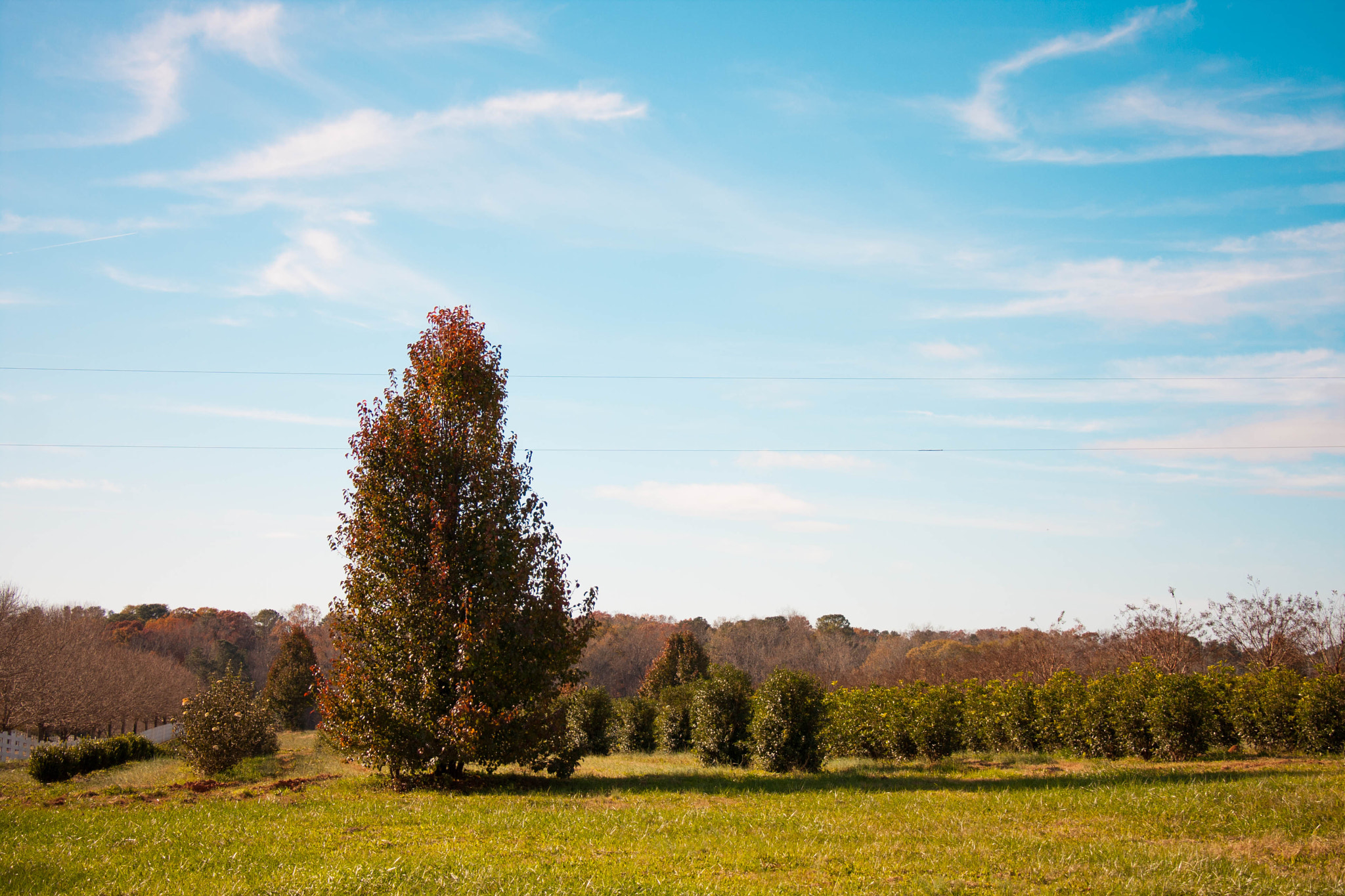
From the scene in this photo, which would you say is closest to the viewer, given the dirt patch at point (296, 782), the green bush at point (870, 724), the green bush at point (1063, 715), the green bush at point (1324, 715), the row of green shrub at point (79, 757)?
the dirt patch at point (296, 782)

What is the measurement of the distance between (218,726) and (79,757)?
5187 mm

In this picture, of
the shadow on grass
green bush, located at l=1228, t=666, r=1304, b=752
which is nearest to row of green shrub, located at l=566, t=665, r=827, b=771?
the shadow on grass

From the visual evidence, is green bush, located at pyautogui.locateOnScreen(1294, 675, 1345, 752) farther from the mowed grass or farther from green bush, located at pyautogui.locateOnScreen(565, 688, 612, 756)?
green bush, located at pyautogui.locateOnScreen(565, 688, 612, 756)

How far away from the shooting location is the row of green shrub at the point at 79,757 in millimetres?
17109

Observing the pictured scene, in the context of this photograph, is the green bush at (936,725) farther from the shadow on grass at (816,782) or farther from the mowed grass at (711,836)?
the mowed grass at (711,836)

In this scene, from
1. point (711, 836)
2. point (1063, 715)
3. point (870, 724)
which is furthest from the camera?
point (870, 724)

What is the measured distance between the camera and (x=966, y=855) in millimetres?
7738

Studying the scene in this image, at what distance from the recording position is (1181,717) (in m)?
15.4

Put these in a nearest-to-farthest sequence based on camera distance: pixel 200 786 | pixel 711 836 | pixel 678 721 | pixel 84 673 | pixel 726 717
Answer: pixel 711 836, pixel 200 786, pixel 726 717, pixel 678 721, pixel 84 673

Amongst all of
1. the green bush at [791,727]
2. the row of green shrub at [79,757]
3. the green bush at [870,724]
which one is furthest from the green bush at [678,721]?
the row of green shrub at [79,757]

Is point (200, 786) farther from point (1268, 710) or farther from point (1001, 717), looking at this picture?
point (1268, 710)

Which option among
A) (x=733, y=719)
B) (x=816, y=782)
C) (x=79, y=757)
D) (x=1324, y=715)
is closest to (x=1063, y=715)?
(x=1324, y=715)

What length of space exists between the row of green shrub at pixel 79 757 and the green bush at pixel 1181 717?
2327 cm

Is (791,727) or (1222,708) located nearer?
(791,727)
